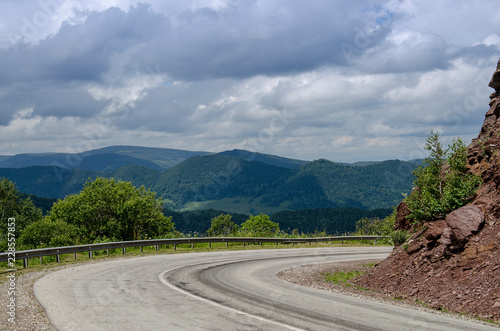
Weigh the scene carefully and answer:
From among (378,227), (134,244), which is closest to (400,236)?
(134,244)

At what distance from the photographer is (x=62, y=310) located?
10.6 meters

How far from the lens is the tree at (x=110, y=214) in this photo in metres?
48.0

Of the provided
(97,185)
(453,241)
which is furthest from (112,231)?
(453,241)

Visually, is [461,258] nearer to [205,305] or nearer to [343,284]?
[343,284]

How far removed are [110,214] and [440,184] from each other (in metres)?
41.2

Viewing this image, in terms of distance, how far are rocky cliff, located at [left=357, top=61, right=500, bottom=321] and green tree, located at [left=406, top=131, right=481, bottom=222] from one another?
0.38 m

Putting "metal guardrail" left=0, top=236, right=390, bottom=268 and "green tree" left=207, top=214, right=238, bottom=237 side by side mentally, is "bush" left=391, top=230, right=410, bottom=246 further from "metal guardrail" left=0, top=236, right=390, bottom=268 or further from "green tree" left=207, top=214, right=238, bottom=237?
"green tree" left=207, top=214, right=238, bottom=237

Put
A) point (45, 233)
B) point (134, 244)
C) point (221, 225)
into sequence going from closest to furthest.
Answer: point (134, 244) < point (45, 233) < point (221, 225)

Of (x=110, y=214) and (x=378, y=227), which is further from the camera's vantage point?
(x=378, y=227)

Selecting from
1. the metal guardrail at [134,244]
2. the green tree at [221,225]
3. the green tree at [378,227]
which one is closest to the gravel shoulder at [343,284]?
the metal guardrail at [134,244]

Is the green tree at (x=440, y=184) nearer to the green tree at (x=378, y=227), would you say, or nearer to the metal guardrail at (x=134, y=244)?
the metal guardrail at (x=134, y=244)

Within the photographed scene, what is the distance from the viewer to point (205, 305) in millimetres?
11273

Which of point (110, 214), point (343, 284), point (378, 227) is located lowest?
point (378, 227)

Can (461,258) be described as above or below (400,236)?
below
